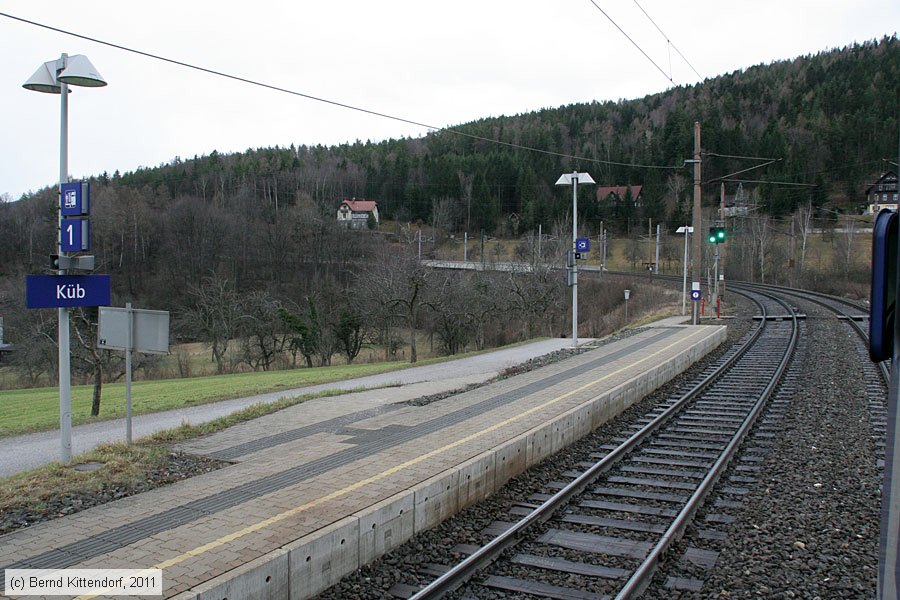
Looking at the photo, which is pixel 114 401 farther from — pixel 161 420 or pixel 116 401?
pixel 161 420

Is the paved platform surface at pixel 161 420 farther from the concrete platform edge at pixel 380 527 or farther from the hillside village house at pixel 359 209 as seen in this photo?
the hillside village house at pixel 359 209

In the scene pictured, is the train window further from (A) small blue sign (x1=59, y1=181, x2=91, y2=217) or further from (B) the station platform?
(A) small blue sign (x1=59, y1=181, x2=91, y2=217)

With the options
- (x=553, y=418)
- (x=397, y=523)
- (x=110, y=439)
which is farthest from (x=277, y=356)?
(x=397, y=523)

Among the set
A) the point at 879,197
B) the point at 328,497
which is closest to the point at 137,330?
the point at 328,497

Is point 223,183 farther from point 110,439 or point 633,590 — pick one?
point 633,590

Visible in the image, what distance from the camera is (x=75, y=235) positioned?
880 centimetres

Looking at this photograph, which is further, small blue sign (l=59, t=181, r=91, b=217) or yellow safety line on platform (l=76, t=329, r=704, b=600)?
small blue sign (l=59, t=181, r=91, b=217)

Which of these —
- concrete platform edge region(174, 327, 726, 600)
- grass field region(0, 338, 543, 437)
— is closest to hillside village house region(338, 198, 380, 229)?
grass field region(0, 338, 543, 437)

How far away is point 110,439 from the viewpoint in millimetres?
13055

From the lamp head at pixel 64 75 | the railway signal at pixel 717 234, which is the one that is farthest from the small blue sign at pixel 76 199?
the railway signal at pixel 717 234

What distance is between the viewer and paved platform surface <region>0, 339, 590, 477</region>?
12.0 m

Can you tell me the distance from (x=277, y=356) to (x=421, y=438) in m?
41.2

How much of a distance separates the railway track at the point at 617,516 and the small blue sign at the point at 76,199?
21.5 feet

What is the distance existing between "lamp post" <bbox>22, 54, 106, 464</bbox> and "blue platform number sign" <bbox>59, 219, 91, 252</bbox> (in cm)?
9
